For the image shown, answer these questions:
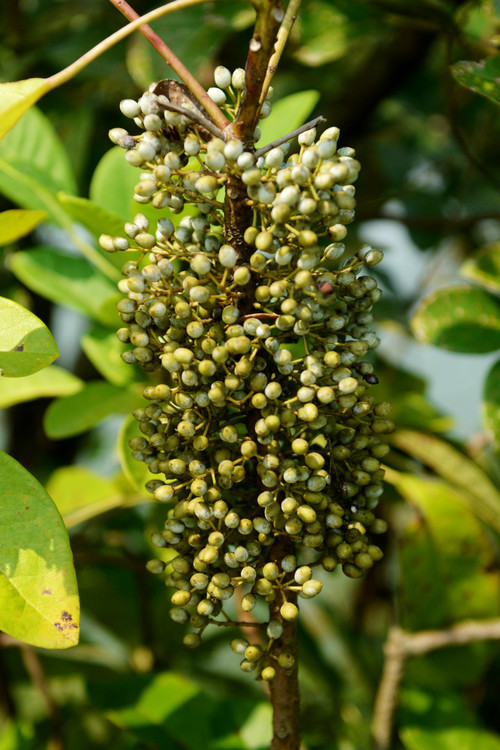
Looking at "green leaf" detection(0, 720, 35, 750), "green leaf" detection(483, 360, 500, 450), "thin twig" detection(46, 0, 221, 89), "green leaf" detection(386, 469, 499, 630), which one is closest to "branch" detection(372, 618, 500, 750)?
"green leaf" detection(386, 469, 499, 630)

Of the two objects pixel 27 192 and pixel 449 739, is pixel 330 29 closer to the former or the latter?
pixel 27 192

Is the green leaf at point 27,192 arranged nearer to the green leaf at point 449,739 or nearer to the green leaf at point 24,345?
the green leaf at point 24,345

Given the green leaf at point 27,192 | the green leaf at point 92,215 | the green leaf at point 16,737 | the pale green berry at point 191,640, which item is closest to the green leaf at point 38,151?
the green leaf at point 27,192

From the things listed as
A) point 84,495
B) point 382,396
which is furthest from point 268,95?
point 382,396

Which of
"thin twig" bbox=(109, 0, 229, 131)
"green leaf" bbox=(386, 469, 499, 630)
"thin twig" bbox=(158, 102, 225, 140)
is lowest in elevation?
"green leaf" bbox=(386, 469, 499, 630)

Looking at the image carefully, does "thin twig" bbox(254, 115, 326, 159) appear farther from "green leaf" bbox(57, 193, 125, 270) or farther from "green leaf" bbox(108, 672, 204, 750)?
"green leaf" bbox(108, 672, 204, 750)
